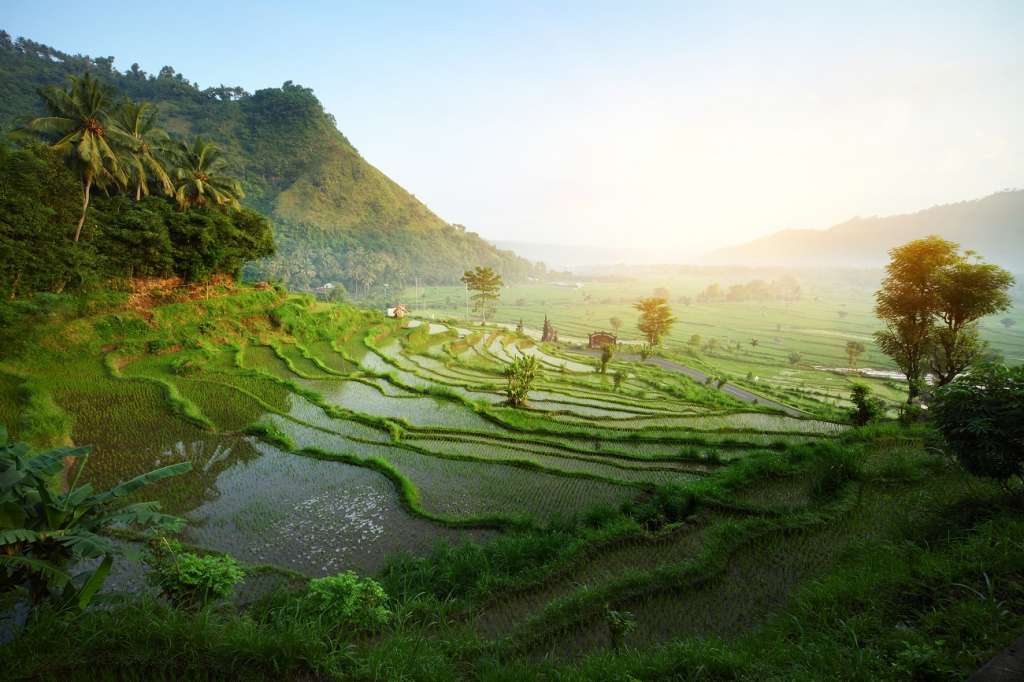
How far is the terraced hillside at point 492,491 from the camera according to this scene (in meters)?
5.61

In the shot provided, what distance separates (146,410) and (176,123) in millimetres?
112313

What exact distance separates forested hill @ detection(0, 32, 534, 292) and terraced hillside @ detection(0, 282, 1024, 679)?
6569cm

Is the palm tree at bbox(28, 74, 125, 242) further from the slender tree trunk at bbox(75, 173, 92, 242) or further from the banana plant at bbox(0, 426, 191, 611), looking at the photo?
the banana plant at bbox(0, 426, 191, 611)

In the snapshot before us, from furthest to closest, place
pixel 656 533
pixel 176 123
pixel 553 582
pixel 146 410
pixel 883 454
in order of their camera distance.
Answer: pixel 176 123, pixel 146 410, pixel 883 454, pixel 656 533, pixel 553 582

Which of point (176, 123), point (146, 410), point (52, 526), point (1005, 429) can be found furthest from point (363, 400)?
point (176, 123)

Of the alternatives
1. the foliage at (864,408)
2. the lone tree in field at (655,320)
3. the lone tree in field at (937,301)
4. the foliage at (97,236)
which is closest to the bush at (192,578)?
the foliage at (97,236)

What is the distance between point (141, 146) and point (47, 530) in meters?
22.7

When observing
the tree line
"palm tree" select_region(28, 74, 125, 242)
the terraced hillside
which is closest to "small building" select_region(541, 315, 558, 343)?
the terraced hillside

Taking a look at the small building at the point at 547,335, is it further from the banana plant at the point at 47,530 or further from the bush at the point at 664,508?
the banana plant at the point at 47,530

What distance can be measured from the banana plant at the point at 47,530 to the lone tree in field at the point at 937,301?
20.4 metres

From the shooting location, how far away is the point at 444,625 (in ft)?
18.3

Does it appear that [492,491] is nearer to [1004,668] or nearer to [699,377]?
[1004,668]

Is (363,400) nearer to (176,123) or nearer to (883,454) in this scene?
(883,454)

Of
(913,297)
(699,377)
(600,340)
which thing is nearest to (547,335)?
(600,340)
